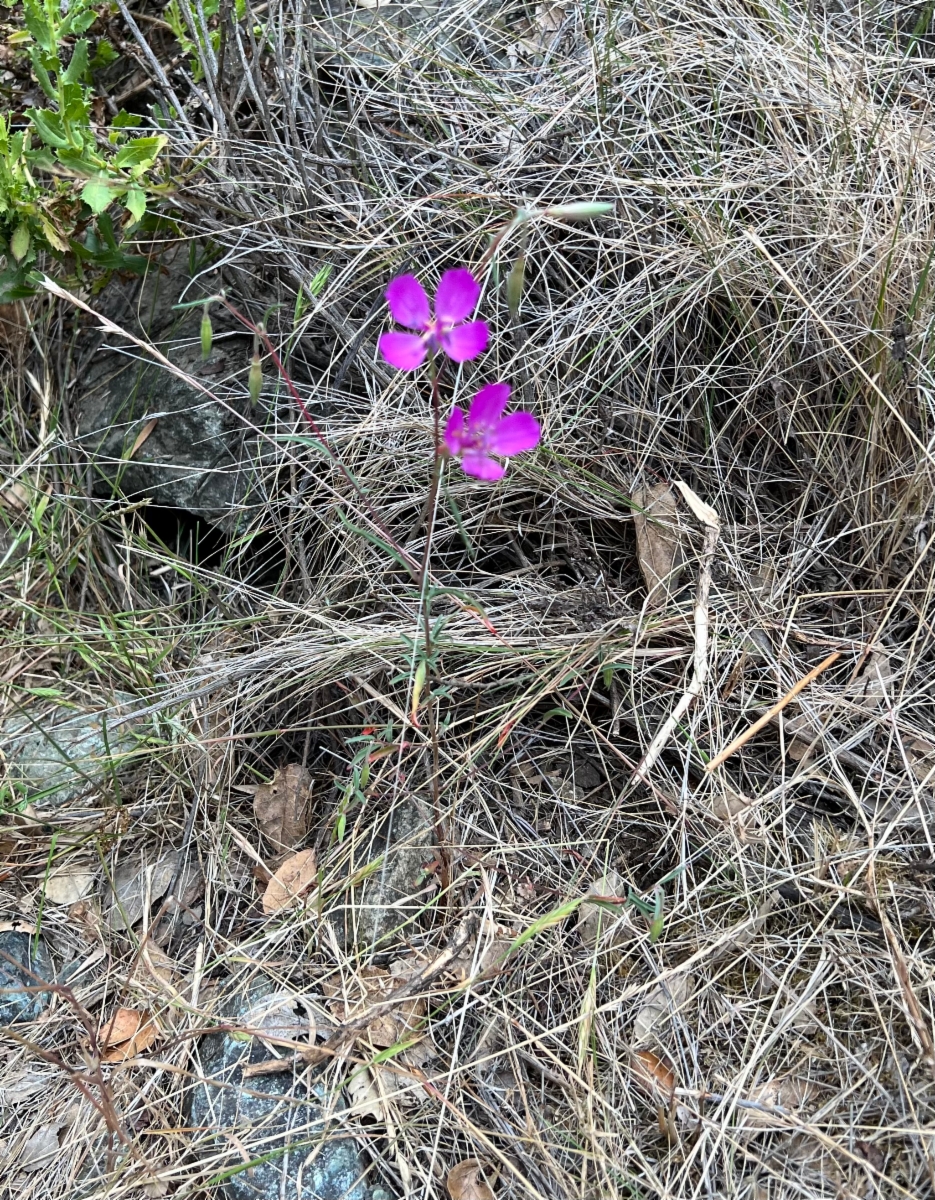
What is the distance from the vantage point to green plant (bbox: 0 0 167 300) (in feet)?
5.92

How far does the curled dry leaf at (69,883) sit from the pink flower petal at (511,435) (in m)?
1.22

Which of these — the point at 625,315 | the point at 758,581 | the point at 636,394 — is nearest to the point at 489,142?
the point at 625,315

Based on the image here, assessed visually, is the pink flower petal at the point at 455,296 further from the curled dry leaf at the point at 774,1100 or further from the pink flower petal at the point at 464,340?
the curled dry leaf at the point at 774,1100

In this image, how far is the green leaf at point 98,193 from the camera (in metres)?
1.79

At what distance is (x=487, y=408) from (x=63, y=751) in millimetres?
1186

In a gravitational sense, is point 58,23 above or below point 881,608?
above

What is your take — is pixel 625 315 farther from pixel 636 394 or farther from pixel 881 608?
pixel 881 608

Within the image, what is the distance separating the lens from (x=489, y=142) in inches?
84.0

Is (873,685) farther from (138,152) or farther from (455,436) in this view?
(138,152)

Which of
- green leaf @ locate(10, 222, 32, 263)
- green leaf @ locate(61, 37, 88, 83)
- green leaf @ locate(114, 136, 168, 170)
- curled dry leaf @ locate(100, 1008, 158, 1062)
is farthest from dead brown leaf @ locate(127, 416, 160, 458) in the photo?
curled dry leaf @ locate(100, 1008, 158, 1062)

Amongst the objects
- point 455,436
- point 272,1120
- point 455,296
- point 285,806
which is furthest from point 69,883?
point 455,296

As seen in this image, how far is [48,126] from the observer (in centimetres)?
179

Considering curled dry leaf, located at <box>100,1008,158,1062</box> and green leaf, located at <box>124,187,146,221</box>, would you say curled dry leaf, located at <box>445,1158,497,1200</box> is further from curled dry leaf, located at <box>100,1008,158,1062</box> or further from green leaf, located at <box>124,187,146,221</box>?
green leaf, located at <box>124,187,146,221</box>

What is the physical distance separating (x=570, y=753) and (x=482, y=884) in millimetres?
281
